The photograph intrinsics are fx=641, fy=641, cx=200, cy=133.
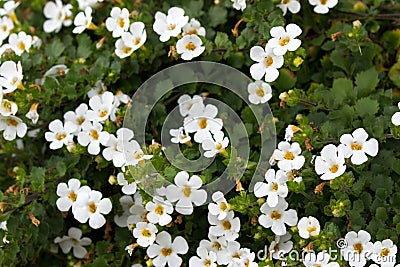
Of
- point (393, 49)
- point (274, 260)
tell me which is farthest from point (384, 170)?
point (393, 49)

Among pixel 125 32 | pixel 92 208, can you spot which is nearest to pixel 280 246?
pixel 92 208

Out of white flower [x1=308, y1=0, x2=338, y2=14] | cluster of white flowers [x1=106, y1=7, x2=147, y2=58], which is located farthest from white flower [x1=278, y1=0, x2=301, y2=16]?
cluster of white flowers [x1=106, y1=7, x2=147, y2=58]

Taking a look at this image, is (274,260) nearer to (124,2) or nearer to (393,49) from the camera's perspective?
(393,49)

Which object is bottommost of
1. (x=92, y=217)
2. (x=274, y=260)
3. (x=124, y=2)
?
(x=274, y=260)

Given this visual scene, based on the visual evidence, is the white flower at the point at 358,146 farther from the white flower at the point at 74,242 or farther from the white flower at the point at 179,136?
the white flower at the point at 74,242

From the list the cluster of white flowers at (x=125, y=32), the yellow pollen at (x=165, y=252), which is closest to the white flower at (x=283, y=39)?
the cluster of white flowers at (x=125, y=32)

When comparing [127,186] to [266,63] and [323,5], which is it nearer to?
[266,63]
